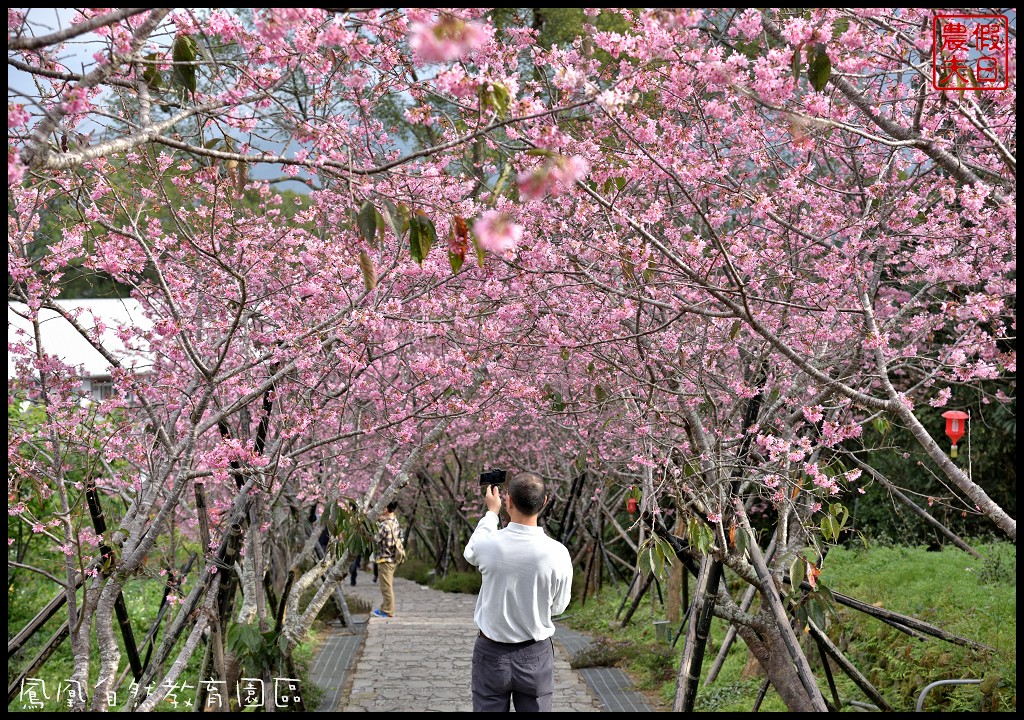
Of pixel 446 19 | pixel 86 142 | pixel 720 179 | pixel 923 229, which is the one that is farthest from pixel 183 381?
pixel 923 229

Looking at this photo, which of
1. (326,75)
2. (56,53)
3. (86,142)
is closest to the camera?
(86,142)

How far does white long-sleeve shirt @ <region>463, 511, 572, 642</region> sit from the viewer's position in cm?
392

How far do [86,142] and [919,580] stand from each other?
23.8 ft

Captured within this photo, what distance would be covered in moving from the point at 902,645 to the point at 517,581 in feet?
12.8

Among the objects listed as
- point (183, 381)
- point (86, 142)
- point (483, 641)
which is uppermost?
point (86, 142)

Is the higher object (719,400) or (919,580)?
(719,400)

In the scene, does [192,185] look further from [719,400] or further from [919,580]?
[919,580]

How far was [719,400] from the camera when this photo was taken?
7.50m

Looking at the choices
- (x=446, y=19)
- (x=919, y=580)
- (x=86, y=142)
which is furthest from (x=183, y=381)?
(x=919, y=580)

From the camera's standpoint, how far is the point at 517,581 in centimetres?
394

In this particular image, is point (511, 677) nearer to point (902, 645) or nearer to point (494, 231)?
point (494, 231)

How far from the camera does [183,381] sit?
249 inches

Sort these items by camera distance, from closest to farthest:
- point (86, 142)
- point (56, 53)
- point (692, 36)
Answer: point (86, 142) → point (56, 53) → point (692, 36)

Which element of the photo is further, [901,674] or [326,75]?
[901,674]
